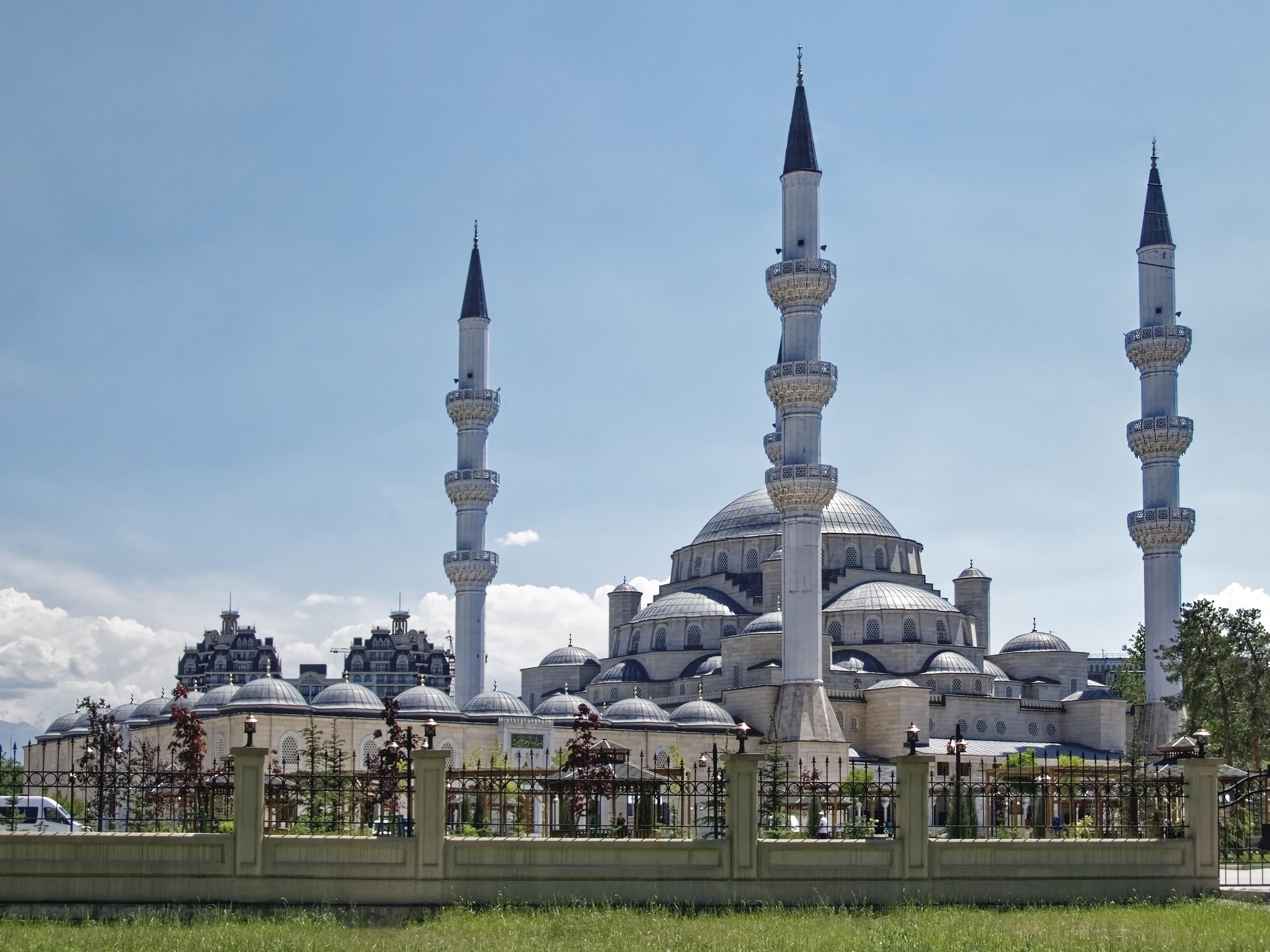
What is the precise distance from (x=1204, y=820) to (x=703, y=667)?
38030mm

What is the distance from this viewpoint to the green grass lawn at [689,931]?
1430 centimetres

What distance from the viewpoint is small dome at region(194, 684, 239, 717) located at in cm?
5078

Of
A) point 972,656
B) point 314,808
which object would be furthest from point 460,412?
point 314,808

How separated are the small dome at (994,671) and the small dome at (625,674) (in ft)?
38.9

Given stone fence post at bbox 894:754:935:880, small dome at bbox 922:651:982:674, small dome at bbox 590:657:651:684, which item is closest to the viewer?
stone fence post at bbox 894:754:935:880

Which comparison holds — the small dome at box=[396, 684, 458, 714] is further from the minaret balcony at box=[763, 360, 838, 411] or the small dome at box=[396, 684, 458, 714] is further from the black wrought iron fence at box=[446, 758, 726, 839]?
the black wrought iron fence at box=[446, 758, 726, 839]

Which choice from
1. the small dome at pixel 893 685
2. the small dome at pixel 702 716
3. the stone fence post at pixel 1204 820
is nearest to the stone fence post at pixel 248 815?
the stone fence post at pixel 1204 820

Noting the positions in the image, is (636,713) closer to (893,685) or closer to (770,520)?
(893,685)

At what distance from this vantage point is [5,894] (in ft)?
53.8

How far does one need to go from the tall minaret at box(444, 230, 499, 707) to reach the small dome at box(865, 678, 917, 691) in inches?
488

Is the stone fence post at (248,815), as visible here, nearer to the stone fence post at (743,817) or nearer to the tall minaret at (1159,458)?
the stone fence post at (743,817)

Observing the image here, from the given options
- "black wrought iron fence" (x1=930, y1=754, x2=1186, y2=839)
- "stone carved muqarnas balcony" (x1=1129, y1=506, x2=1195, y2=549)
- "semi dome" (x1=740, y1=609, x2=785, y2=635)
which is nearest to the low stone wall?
"black wrought iron fence" (x1=930, y1=754, x2=1186, y2=839)

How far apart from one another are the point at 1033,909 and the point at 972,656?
39223mm

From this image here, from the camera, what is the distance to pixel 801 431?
147 ft
